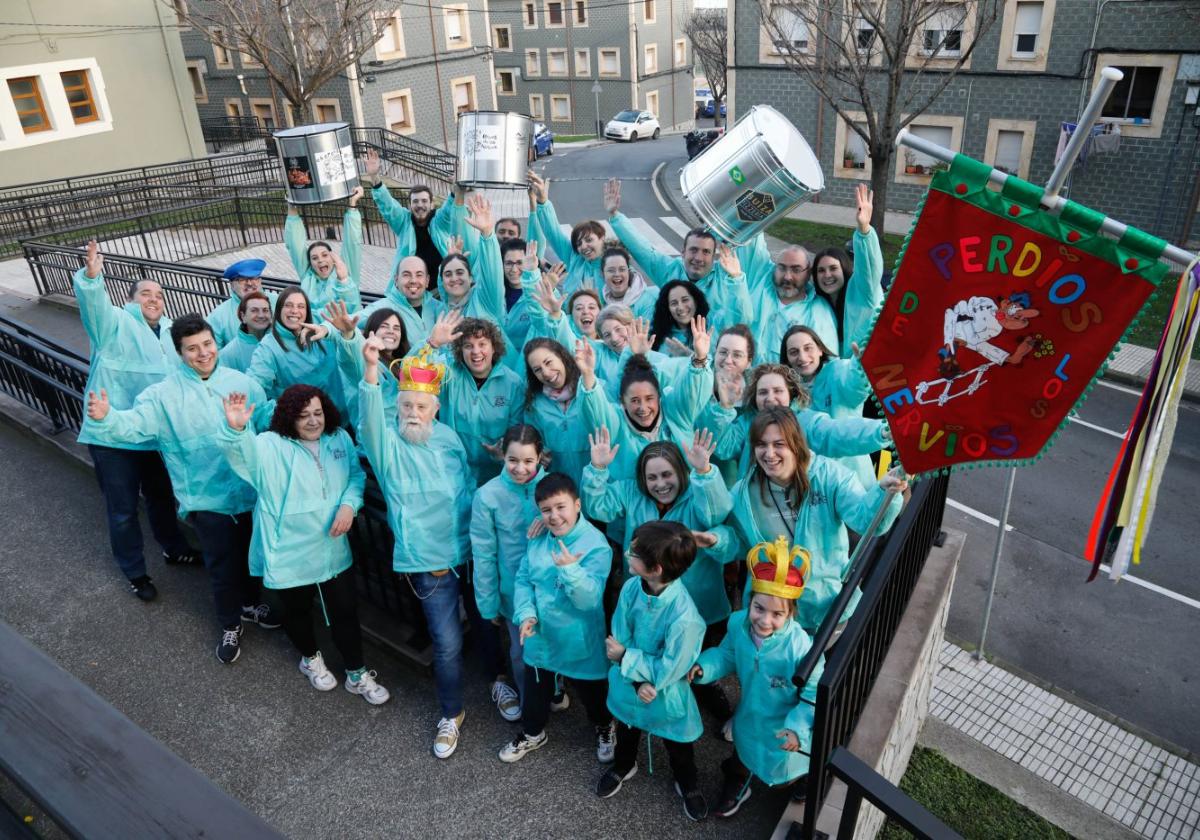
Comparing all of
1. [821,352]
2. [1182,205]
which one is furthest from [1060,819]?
[1182,205]

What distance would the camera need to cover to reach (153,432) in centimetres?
436

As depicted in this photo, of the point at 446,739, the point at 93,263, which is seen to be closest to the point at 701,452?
the point at 446,739

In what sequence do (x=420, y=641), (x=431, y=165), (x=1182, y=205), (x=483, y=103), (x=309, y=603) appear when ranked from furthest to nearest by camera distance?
(x=483, y=103)
(x=431, y=165)
(x=1182, y=205)
(x=420, y=641)
(x=309, y=603)

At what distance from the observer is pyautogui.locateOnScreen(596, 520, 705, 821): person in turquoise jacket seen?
3.25 metres

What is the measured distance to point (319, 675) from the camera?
14.1ft

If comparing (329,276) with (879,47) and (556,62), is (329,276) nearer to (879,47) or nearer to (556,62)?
(879,47)

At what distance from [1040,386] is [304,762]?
3.52m

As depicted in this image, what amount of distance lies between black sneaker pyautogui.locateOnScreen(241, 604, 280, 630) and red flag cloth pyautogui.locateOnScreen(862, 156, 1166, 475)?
3489 mm

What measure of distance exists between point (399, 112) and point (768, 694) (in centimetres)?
3356

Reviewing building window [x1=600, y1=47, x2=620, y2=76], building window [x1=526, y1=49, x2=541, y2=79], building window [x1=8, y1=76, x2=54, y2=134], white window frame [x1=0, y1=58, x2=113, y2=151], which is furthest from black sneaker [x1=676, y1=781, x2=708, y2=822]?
building window [x1=526, y1=49, x2=541, y2=79]

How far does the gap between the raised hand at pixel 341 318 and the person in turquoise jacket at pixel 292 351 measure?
1.72ft

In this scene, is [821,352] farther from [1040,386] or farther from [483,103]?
[483,103]

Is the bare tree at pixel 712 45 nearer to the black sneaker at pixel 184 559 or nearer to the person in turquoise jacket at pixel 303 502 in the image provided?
the black sneaker at pixel 184 559

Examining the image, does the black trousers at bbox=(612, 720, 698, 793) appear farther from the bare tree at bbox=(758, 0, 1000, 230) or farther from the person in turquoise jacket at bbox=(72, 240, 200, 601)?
the bare tree at bbox=(758, 0, 1000, 230)
